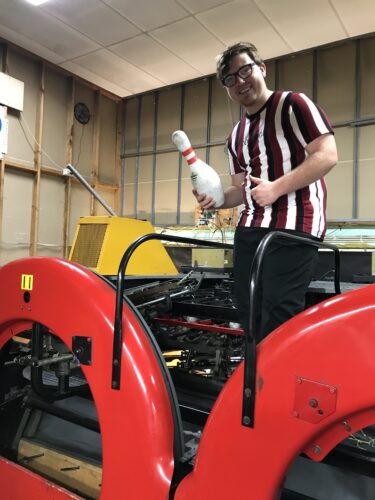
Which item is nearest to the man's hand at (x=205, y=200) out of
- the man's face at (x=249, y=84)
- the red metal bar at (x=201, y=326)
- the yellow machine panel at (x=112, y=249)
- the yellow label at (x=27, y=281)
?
the man's face at (x=249, y=84)

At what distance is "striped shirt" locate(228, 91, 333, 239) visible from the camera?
1.15 metres

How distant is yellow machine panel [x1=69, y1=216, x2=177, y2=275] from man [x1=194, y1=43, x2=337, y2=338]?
5.46ft

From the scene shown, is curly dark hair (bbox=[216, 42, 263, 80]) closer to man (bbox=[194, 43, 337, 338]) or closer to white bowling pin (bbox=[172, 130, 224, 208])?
man (bbox=[194, 43, 337, 338])

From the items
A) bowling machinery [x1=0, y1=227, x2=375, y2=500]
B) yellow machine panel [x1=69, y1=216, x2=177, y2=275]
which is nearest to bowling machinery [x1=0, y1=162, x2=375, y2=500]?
bowling machinery [x1=0, y1=227, x2=375, y2=500]

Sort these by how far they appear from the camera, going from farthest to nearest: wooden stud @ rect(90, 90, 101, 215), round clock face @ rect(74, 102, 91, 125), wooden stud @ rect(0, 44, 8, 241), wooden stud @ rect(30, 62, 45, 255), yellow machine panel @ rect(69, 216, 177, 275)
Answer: wooden stud @ rect(90, 90, 101, 215) → round clock face @ rect(74, 102, 91, 125) → wooden stud @ rect(30, 62, 45, 255) → wooden stud @ rect(0, 44, 8, 241) → yellow machine panel @ rect(69, 216, 177, 275)

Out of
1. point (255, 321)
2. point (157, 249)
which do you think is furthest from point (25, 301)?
point (157, 249)

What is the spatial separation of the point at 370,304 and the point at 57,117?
7417mm

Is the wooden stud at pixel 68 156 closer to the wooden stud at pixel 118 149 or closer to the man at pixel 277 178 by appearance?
the wooden stud at pixel 118 149

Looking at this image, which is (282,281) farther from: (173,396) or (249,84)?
(249,84)

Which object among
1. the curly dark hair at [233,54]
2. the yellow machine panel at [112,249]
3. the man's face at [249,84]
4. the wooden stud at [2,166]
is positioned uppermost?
the wooden stud at [2,166]

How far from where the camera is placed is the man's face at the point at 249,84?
Answer: 1.21m

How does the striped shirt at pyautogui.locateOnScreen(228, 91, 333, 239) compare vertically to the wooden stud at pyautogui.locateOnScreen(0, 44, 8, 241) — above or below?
below

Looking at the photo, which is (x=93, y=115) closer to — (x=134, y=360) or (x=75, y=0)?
(x=75, y=0)

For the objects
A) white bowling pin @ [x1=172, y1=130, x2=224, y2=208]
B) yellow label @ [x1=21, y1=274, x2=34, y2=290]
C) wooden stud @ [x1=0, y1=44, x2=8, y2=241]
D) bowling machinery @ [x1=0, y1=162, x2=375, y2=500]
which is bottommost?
bowling machinery @ [x1=0, y1=162, x2=375, y2=500]
